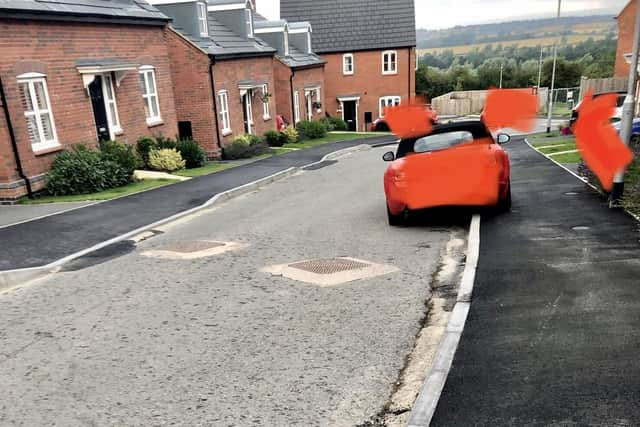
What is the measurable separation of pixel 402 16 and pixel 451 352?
38692mm

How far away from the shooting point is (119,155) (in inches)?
583

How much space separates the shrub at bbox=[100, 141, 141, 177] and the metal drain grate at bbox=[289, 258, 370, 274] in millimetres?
9412

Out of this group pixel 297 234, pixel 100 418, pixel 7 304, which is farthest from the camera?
pixel 297 234

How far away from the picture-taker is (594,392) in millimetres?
3498

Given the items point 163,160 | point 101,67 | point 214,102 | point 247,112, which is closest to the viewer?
point 101,67

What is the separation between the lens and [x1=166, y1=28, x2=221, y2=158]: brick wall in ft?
66.7

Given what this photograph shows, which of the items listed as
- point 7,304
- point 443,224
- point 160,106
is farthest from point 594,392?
point 160,106

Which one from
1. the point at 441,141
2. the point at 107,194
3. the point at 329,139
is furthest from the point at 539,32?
the point at 329,139

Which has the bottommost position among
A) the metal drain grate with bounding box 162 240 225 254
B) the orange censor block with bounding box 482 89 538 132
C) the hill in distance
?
the metal drain grate with bounding box 162 240 225 254

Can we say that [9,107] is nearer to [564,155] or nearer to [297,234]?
[297,234]

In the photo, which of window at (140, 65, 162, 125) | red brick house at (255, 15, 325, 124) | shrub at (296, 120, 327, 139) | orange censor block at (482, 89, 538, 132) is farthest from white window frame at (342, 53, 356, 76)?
orange censor block at (482, 89, 538, 132)

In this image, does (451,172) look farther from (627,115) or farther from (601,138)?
(601,138)

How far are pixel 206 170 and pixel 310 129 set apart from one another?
1328cm

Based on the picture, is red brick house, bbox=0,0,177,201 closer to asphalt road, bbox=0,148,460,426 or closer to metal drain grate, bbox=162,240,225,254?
asphalt road, bbox=0,148,460,426
